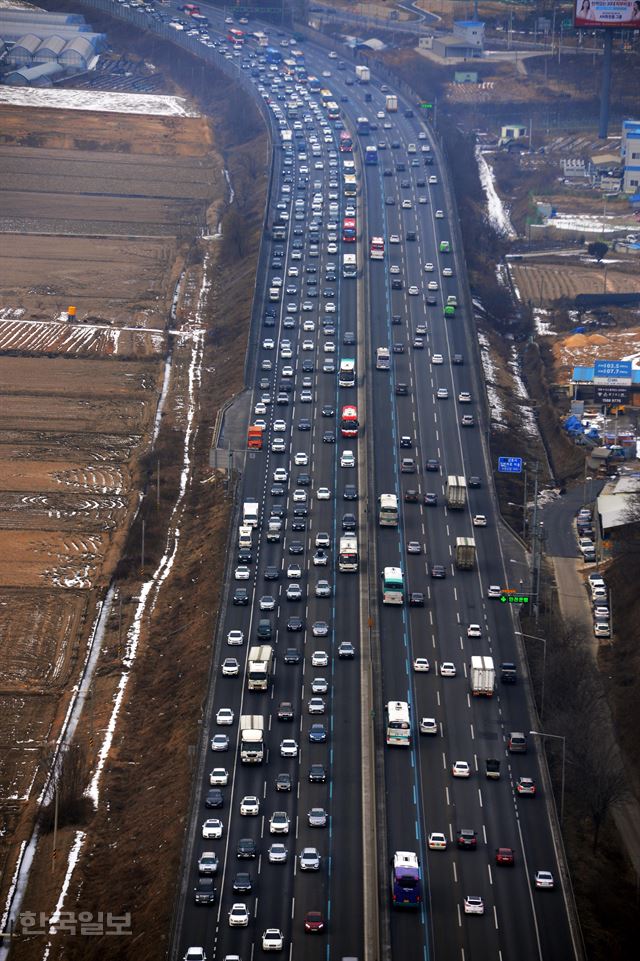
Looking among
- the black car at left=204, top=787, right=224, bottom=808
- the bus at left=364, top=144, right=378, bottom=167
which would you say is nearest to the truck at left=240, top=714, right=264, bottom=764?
the black car at left=204, top=787, right=224, bottom=808

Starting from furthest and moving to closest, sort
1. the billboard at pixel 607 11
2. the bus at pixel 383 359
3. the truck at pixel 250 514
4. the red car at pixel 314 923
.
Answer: the billboard at pixel 607 11 → the bus at pixel 383 359 → the truck at pixel 250 514 → the red car at pixel 314 923

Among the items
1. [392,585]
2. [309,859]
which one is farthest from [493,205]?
[309,859]

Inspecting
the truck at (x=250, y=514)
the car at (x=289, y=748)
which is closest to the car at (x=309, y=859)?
the car at (x=289, y=748)

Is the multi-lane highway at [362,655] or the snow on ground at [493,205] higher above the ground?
the snow on ground at [493,205]

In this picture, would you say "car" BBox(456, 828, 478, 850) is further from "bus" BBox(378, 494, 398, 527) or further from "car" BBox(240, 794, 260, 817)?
"bus" BBox(378, 494, 398, 527)

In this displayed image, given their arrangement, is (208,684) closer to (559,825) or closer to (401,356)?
(559,825)

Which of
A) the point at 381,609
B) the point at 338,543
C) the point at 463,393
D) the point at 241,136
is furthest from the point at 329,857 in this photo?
the point at 241,136

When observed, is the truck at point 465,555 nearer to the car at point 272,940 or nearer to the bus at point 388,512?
the bus at point 388,512
